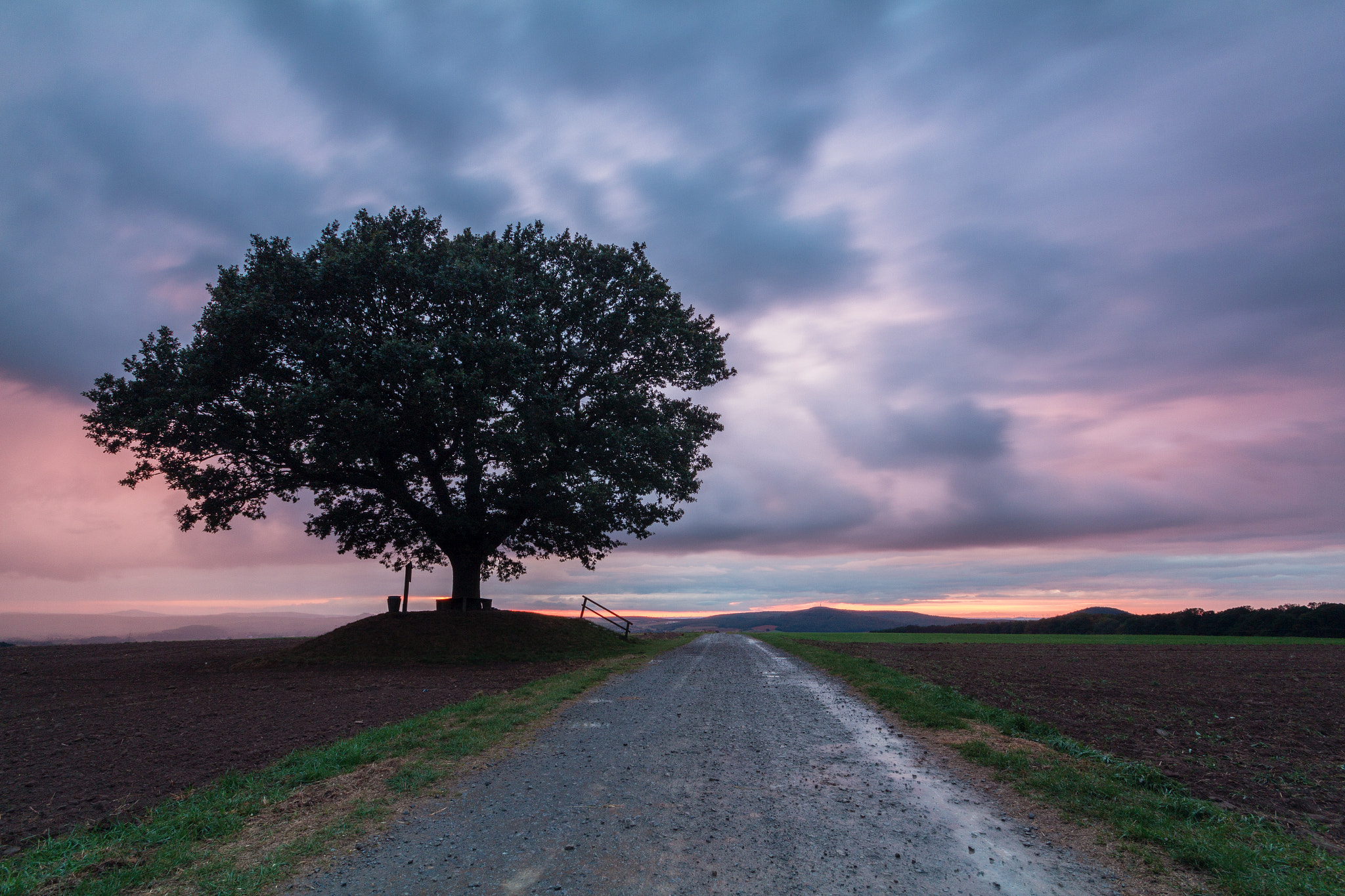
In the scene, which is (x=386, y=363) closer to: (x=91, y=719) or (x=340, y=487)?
(x=340, y=487)

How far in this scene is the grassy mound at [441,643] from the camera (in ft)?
78.1

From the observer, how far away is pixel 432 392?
2134 centimetres

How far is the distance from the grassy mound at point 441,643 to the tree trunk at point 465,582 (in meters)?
0.65

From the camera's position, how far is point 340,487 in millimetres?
26906

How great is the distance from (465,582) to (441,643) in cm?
409

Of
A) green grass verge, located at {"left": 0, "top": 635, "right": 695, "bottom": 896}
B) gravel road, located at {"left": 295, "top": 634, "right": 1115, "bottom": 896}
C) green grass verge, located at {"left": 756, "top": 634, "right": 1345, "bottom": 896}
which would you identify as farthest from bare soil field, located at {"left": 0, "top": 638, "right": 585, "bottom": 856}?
green grass verge, located at {"left": 756, "top": 634, "right": 1345, "bottom": 896}

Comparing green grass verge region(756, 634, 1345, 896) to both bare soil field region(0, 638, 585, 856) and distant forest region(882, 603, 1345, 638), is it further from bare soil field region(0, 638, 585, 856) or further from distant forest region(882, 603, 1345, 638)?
distant forest region(882, 603, 1345, 638)

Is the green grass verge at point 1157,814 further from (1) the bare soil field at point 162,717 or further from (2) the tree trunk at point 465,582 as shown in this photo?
(2) the tree trunk at point 465,582

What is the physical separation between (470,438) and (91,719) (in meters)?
12.8

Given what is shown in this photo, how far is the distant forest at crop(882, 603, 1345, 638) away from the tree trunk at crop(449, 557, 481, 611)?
7224cm

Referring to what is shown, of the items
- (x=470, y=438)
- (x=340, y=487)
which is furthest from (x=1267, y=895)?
(x=340, y=487)

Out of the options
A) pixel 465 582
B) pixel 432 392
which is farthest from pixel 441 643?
pixel 432 392

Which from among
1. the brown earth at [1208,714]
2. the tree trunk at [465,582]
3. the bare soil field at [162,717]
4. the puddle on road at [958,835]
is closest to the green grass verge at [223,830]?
the bare soil field at [162,717]

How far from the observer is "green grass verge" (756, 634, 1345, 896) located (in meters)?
5.03
